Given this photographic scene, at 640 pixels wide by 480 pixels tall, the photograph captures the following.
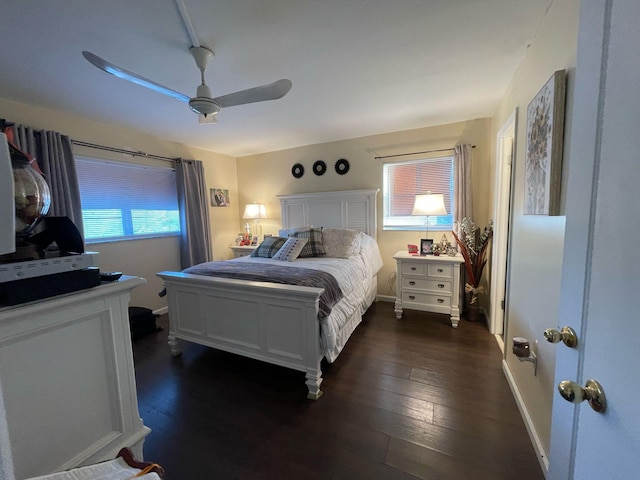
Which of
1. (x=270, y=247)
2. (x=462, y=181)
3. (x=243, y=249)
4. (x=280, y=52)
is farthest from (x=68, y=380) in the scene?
(x=462, y=181)

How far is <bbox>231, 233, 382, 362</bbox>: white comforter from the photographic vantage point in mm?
1896

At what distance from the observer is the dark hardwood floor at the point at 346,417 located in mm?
1323

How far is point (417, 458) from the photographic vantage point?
4.43 ft

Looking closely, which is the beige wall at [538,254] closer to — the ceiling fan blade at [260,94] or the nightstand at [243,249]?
the ceiling fan blade at [260,94]

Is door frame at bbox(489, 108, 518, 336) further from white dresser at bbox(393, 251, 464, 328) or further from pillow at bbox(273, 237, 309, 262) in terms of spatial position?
pillow at bbox(273, 237, 309, 262)

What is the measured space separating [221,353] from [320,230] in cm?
179

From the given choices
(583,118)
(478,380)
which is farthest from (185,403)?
(583,118)

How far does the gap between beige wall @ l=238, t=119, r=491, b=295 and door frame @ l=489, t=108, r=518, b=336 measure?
57 centimetres

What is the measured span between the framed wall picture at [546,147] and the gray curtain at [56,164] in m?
3.42

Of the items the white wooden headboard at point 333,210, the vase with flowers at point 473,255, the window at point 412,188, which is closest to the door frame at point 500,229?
the vase with flowers at point 473,255

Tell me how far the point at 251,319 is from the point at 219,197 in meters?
2.88

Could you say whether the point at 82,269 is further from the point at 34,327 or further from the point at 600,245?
the point at 600,245

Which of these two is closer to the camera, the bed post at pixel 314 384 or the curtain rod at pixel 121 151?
the bed post at pixel 314 384

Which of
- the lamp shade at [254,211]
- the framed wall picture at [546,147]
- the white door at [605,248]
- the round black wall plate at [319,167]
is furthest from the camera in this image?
the lamp shade at [254,211]
